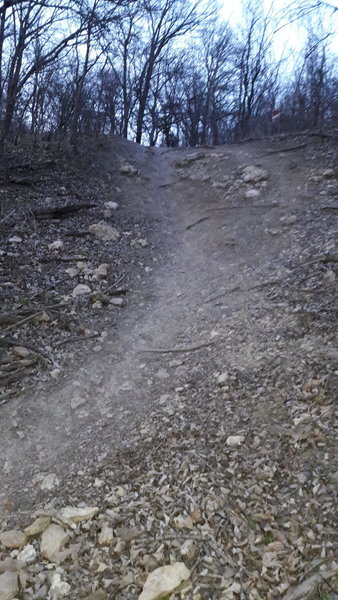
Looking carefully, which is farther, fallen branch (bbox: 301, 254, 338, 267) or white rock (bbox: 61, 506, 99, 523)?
fallen branch (bbox: 301, 254, 338, 267)

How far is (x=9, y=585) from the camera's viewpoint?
2002 mm

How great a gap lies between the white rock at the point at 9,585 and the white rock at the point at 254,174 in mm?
6977

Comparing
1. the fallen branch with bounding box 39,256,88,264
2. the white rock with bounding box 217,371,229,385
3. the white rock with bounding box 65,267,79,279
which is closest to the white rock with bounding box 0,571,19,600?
the white rock with bounding box 217,371,229,385

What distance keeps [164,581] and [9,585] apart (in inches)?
28.4

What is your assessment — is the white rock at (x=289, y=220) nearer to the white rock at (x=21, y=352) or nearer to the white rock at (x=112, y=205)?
the white rock at (x=112, y=205)

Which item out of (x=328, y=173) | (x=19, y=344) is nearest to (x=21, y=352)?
(x=19, y=344)

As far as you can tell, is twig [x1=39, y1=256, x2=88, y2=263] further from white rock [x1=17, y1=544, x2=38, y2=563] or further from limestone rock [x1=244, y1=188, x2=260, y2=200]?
white rock [x1=17, y1=544, x2=38, y2=563]

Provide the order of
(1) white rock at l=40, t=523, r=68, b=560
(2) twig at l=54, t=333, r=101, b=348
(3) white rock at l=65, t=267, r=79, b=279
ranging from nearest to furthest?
1. (1) white rock at l=40, t=523, r=68, b=560
2. (2) twig at l=54, t=333, r=101, b=348
3. (3) white rock at l=65, t=267, r=79, b=279

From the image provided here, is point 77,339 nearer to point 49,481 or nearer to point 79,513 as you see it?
point 49,481

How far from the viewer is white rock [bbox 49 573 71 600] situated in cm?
198

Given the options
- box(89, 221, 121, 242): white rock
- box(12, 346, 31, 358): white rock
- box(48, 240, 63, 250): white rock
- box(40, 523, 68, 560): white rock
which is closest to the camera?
box(40, 523, 68, 560): white rock

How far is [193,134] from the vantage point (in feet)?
53.4

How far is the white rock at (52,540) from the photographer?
2.18 metres

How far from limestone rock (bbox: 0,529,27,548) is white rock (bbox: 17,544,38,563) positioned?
1.5 inches
